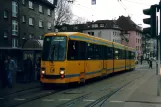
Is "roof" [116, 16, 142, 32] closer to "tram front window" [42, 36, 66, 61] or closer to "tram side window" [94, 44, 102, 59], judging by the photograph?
"tram side window" [94, 44, 102, 59]

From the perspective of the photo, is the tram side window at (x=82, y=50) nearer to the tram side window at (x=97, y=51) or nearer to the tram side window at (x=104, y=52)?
the tram side window at (x=97, y=51)

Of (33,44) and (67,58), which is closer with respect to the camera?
(67,58)

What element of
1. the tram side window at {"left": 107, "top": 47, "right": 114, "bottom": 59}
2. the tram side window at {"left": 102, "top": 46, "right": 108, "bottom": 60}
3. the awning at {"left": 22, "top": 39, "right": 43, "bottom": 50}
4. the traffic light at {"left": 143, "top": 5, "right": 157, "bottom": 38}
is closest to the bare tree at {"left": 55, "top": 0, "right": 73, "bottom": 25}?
the tram side window at {"left": 107, "top": 47, "right": 114, "bottom": 59}

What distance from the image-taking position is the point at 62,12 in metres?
63.7

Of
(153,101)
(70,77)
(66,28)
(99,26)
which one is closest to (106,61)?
(70,77)

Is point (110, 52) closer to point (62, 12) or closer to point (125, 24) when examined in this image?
point (62, 12)

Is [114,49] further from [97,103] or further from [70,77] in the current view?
[97,103]

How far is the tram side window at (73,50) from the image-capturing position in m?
18.0

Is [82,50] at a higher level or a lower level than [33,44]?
lower

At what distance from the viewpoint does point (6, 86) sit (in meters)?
19.4

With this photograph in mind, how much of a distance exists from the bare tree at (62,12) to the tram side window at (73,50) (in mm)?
45288

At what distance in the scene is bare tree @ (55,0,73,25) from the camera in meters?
63.3

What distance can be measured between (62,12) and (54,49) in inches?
1826

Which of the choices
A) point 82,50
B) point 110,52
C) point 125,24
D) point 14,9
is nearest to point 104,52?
point 110,52
